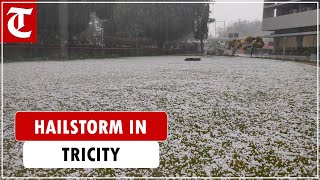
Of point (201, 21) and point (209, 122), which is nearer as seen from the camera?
point (209, 122)

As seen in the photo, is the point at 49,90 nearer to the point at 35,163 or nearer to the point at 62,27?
the point at 35,163

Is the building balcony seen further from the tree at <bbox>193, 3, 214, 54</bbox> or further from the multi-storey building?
the tree at <bbox>193, 3, 214, 54</bbox>

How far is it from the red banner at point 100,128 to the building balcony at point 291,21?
36.0m

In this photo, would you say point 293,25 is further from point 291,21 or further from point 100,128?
point 100,128

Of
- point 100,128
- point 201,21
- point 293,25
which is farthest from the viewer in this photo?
point 201,21

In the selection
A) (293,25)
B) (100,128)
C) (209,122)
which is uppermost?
(293,25)

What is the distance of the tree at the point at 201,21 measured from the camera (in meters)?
45.0

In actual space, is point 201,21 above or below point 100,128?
above

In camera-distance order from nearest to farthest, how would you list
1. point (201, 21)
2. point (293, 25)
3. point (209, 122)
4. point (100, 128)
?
point (100, 128) → point (209, 122) → point (293, 25) → point (201, 21)

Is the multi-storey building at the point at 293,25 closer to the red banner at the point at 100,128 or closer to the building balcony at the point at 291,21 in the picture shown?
the building balcony at the point at 291,21

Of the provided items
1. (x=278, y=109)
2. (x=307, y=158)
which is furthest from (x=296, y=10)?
(x=307, y=158)

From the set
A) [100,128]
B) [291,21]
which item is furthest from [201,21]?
[100,128]

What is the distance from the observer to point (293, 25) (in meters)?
38.2

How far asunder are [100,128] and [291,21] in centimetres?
4022
